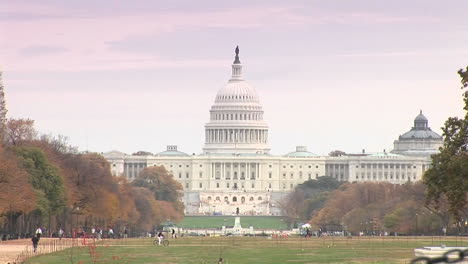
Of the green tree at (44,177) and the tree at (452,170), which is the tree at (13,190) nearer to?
the green tree at (44,177)

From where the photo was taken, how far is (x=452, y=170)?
51344 millimetres

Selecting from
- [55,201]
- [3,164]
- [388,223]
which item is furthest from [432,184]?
[388,223]

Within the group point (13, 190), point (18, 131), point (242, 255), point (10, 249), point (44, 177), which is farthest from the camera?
point (18, 131)

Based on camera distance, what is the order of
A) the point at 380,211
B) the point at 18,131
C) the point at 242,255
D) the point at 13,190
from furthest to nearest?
the point at 380,211
the point at 18,131
the point at 13,190
the point at 242,255

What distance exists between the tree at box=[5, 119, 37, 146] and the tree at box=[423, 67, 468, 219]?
255ft

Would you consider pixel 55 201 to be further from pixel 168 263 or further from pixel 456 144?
pixel 456 144

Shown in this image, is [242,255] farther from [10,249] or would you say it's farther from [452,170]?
[452,170]

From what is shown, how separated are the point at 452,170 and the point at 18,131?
3445 inches

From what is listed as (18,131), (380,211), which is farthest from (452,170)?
(380,211)

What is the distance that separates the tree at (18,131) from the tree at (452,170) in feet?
255

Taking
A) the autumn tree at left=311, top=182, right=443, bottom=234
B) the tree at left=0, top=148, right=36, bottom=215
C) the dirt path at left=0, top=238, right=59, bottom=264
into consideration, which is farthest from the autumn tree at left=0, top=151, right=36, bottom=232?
the autumn tree at left=311, top=182, right=443, bottom=234

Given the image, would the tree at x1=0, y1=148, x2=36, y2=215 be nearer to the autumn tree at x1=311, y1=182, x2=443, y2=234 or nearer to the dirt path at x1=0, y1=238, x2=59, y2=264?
the dirt path at x1=0, y1=238, x2=59, y2=264

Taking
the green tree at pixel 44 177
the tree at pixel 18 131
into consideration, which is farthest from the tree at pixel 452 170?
the tree at pixel 18 131

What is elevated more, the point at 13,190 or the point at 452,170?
the point at 13,190
